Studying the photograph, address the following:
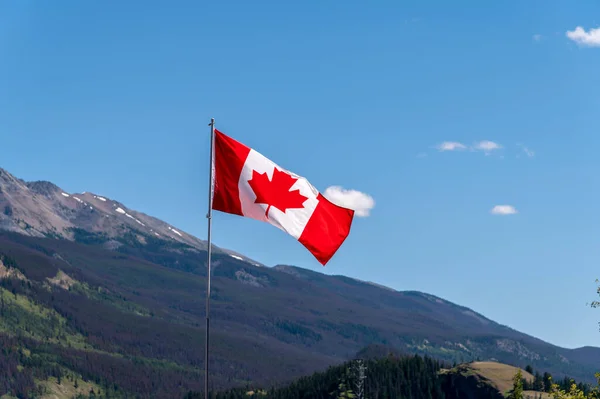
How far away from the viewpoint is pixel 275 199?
51.6m

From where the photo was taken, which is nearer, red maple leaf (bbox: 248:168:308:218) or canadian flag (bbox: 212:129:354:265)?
canadian flag (bbox: 212:129:354:265)

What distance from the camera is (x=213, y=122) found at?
47.8 m

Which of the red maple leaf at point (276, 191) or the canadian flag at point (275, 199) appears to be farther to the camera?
the red maple leaf at point (276, 191)

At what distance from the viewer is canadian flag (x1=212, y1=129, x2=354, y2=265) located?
5016 cm

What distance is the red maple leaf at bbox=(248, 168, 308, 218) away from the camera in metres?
51.0

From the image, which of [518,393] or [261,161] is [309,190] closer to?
[261,161]

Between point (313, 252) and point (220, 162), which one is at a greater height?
point (220, 162)

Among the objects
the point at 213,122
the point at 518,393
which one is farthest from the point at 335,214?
the point at 518,393

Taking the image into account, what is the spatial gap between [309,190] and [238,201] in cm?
436

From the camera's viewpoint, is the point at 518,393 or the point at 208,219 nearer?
the point at 208,219

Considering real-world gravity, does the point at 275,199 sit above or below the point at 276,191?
below

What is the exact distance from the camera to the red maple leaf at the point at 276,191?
51000 mm

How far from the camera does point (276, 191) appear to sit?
5166 cm

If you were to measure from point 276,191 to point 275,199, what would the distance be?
1.45 feet
